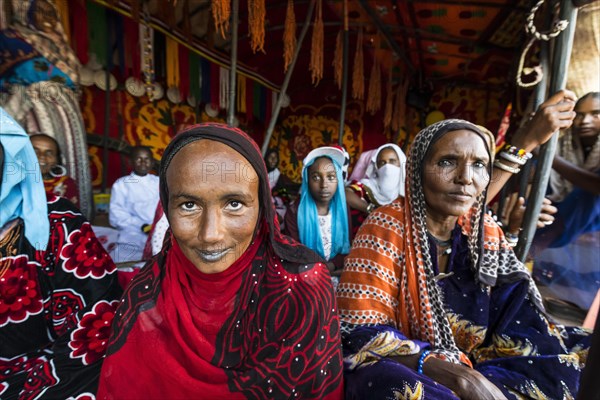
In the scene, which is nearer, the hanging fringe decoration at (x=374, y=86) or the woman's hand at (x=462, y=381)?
the woman's hand at (x=462, y=381)

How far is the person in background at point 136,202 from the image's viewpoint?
324 centimetres

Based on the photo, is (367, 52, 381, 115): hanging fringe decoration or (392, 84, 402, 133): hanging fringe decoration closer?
(367, 52, 381, 115): hanging fringe decoration

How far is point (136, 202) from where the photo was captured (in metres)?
3.55

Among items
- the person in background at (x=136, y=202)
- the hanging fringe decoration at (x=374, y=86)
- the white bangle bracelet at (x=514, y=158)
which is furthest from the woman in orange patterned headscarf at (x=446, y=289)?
the hanging fringe decoration at (x=374, y=86)

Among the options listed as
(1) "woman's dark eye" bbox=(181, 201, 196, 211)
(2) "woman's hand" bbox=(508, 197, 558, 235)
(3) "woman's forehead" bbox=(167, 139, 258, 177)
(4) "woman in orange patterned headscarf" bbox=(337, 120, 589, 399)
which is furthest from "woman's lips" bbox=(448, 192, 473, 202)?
(1) "woman's dark eye" bbox=(181, 201, 196, 211)

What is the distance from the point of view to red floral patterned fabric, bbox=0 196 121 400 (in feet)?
4.16

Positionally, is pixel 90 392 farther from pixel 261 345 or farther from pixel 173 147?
pixel 173 147

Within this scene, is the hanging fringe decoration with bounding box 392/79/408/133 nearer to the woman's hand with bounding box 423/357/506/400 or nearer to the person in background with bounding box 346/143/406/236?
the person in background with bounding box 346/143/406/236

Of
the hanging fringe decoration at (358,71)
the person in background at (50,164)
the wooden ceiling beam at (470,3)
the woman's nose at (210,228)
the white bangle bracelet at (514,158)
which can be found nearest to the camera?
the woman's nose at (210,228)

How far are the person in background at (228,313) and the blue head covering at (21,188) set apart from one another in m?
0.63

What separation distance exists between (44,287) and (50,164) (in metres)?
1.80

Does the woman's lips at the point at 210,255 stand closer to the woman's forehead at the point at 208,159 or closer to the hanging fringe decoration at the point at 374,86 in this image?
the woman's forehead at the point at 208,159

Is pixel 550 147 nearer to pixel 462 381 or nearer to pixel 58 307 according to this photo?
pixel 462 381

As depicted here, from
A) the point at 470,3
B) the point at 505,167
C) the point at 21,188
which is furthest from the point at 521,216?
the point at 470,3
